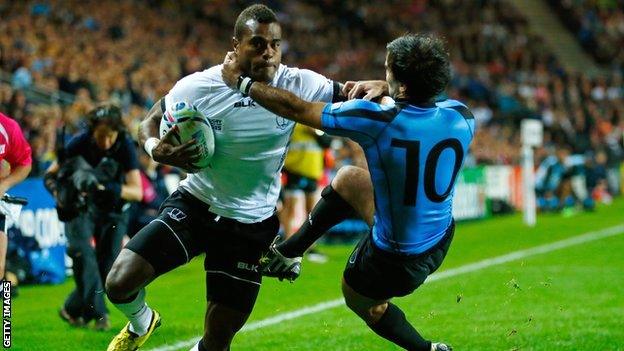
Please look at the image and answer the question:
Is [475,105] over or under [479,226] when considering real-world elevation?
under

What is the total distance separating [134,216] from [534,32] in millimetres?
28297

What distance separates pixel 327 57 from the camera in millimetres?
31375

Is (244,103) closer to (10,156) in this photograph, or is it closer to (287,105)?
(287,105)

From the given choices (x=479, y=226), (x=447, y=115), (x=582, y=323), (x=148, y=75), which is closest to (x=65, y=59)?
(x=148, y=75)

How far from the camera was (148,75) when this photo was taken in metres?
21.2

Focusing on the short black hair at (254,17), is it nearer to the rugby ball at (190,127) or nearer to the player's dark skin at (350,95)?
the player's dark skin at (350,95)

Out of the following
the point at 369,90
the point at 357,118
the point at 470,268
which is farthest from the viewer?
the point at 470,268

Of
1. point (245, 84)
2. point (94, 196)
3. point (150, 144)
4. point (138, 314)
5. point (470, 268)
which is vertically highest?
point (245, 84)

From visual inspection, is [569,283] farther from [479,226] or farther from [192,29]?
[192,29]

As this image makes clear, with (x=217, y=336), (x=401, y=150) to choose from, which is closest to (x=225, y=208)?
(x=217, y=336)

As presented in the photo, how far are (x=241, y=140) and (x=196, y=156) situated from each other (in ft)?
1.40

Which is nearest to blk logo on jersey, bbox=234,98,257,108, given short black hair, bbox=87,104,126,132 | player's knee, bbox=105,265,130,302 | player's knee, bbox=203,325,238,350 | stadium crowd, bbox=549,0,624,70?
player's knee, bbox=105,265,130,302

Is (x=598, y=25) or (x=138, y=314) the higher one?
(x=138, y=314)

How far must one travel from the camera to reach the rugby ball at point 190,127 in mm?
6117
